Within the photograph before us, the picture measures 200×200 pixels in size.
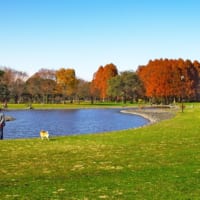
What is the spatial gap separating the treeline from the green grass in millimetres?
95884

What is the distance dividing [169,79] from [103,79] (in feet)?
114

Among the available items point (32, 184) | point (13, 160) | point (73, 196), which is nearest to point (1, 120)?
point (13, 160)

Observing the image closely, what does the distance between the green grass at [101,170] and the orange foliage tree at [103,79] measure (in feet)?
392

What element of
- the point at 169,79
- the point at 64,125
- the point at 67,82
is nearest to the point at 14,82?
the point at 67,82

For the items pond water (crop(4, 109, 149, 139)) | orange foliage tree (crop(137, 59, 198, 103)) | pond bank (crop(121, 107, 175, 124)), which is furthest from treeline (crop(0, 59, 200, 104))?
pond water (crop(4, 109, 149, 139))

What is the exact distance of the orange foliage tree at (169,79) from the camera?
380ft

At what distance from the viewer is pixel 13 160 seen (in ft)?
55.1

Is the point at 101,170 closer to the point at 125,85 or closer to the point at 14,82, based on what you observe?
the point at 125,85

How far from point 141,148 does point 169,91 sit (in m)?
97.8

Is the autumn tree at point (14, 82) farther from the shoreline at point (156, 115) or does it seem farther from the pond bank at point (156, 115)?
the shoreline at point (156, 115)

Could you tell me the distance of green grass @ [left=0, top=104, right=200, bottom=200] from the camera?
1102cm

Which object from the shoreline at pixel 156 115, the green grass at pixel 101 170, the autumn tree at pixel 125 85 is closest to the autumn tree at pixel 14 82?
the autumn tree at pixel 125 85

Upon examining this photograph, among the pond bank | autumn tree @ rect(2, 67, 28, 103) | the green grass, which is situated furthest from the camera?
autumn tree @ rect(2, 67, 28, 103)

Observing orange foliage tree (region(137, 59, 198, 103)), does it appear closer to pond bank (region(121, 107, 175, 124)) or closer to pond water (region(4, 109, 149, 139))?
pond bank (region(121, 107, 175, 124))
